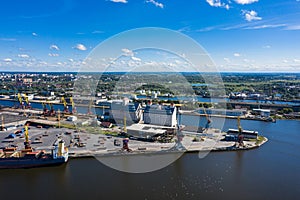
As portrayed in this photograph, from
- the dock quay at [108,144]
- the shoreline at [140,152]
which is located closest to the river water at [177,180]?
the shoreline at [140,152]

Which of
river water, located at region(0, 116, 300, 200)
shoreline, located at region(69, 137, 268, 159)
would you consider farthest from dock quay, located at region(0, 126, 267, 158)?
river water, located at region(0, 116, 300, 200)

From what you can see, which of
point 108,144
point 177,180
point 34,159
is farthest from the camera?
point 108,144

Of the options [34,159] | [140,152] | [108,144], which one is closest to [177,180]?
[140,152]

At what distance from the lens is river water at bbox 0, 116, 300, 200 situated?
4.23 meters

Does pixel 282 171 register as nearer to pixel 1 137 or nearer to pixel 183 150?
pixel 183 150

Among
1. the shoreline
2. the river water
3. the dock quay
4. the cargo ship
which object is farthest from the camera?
the dock quay

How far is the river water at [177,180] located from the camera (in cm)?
423

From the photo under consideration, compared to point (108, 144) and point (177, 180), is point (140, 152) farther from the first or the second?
point (177, 180)

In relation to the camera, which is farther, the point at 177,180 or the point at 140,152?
the point at 140,152

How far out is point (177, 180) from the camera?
4.76 m

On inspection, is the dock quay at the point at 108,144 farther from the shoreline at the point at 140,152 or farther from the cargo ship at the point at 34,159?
the cargo ship at the point at 34,159

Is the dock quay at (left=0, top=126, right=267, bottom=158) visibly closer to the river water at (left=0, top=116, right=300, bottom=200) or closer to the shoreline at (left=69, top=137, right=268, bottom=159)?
the shoreline at (left=69, top=137, right=268, bottom=159)

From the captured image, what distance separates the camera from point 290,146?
709cm

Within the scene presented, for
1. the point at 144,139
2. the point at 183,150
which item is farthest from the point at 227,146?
the point at 144,139
